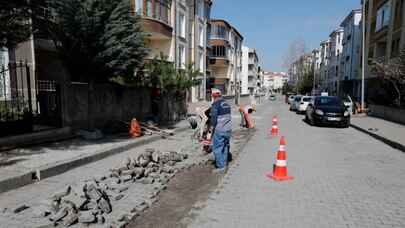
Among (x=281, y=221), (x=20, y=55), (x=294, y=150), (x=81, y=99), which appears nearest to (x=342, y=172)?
(x=294, y=150)

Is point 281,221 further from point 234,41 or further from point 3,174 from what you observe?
point 234,41

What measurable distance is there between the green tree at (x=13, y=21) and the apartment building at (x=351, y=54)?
40.0m

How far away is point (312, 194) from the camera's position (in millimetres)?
4938

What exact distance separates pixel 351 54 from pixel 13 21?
45.4 metres

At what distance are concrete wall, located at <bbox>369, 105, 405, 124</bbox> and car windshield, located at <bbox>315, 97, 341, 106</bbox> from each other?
387cm

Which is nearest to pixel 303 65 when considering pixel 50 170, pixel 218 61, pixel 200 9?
pixel 218 61

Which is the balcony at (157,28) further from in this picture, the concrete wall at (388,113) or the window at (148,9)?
the concrete wall at (388,113)

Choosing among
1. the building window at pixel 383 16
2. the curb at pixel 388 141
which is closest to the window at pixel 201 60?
the building window at pixel 383 16

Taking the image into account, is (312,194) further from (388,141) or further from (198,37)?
(198,37)

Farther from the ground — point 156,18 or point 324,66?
point 324,66

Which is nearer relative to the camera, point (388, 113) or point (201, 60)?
point (388, 113)

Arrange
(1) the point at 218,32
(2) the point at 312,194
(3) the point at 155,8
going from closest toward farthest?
(2) the point at 312,194
(3) the point at 155,8
(1) the point at 218,32

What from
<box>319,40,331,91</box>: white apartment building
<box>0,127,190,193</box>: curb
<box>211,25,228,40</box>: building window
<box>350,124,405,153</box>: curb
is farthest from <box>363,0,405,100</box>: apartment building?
<box>319,40,331,91</box>: white apartment building

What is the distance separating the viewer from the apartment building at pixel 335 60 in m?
53.8
